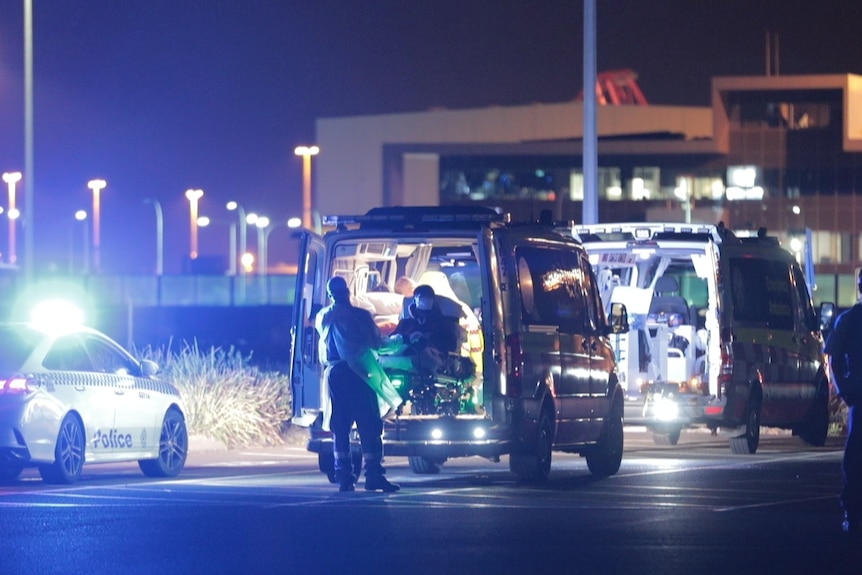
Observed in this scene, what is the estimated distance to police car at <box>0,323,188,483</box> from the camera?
1627cm

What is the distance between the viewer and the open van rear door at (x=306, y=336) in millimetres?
16562

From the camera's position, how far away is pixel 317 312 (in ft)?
54.6

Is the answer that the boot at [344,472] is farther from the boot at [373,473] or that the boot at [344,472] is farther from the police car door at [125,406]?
the police car door at [125,406]

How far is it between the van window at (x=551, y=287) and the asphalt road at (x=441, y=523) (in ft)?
4.98

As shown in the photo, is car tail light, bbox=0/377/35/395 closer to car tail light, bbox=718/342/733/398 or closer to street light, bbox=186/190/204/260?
car tail light, bbox=718/342/733/398

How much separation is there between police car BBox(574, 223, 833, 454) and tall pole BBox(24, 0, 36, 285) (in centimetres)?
1161

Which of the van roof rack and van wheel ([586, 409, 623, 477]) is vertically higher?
the van roof rack

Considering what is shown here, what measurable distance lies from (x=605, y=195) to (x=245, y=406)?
76.8 metres

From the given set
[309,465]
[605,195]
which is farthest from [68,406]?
[605,195]

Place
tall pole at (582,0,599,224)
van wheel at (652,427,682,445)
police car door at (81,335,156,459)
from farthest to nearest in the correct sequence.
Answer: tall pole at (582,0,599,224)
van wheel at (652,427,682,445)
police car door at (81,335,156,459)

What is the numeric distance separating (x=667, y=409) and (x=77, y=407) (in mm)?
6758

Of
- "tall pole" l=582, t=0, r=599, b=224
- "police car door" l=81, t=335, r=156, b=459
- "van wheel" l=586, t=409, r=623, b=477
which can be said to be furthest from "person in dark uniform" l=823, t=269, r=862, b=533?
"tall pole" l=582, t=0, r=599, b=224

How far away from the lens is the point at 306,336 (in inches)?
656

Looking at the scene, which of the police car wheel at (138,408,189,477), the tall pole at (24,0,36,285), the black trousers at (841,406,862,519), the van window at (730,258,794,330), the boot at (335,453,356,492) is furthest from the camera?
the tall pole at (24,0,36,285)
